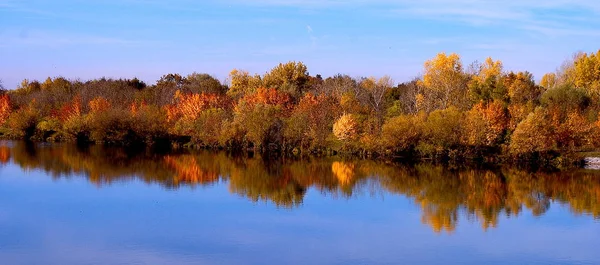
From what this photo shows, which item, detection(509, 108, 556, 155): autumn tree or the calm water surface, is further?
detection(509, 108, 556, 155): autumn tree

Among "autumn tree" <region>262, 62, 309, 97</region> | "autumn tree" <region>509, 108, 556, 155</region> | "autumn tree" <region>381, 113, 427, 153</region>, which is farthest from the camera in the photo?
"autumn tree" <region>262, 62, 309, 97</region>

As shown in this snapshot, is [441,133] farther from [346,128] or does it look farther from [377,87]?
[377,87]

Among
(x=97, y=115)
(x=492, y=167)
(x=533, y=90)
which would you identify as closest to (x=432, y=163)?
(x=492, y=167)

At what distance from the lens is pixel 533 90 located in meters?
49.2

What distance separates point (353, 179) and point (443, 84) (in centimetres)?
2723

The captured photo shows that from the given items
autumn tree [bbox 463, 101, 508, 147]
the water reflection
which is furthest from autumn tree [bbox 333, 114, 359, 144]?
autumn tree [bbox 463, 101, 508, 147]

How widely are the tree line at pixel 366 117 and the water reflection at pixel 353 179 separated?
124 inches

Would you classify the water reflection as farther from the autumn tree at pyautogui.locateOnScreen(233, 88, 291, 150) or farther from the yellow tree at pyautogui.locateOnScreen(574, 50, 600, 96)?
the yellow tree at pyautogui.locateOnScreen(574, 50, 600, 96)

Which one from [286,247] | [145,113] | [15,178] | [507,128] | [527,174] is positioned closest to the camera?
[286,247]

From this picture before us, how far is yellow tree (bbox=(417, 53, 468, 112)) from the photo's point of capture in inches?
1886

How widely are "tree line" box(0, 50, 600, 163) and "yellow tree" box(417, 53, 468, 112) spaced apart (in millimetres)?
111

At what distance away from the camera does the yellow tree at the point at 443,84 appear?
4791 centimetres

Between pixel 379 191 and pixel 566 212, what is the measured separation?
21.9 feet

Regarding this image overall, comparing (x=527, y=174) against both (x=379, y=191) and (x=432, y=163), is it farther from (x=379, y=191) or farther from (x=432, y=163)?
(x=379, y=191)
